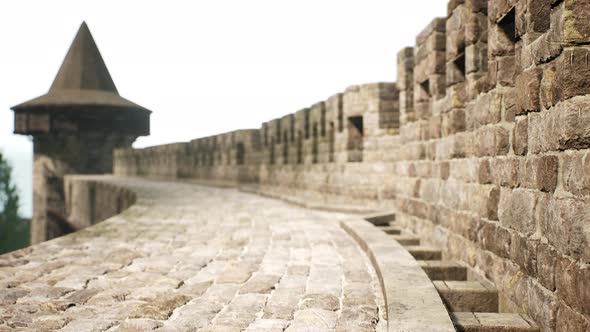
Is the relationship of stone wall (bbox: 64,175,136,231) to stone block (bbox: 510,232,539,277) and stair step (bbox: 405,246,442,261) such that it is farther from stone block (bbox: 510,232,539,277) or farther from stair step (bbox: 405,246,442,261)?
stone block (bbox: 510,232,539,277)

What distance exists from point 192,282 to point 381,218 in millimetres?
3889

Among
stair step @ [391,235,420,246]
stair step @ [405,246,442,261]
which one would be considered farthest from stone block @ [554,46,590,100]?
stair step @ [391,235,420,246]

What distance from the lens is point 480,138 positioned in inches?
154

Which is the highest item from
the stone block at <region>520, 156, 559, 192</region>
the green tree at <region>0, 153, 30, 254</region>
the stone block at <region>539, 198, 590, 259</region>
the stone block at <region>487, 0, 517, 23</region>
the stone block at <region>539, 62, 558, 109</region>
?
the stone block at <region>487, 0, 517, 23</region>

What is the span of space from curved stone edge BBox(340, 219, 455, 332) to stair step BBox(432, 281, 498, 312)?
0.62 ft

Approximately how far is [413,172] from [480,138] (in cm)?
211

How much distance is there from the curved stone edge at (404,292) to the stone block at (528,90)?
1.14m

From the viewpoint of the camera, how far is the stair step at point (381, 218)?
23.2ft

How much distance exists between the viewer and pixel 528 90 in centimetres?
289

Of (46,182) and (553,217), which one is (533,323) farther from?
(46,182)

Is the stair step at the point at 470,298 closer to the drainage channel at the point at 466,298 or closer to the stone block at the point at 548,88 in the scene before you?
the drainage channel at the point at 466,298

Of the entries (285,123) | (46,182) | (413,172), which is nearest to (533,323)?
(413,172)

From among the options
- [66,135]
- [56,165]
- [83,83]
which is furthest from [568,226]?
[83,83]

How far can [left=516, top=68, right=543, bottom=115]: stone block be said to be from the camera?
110 inches
